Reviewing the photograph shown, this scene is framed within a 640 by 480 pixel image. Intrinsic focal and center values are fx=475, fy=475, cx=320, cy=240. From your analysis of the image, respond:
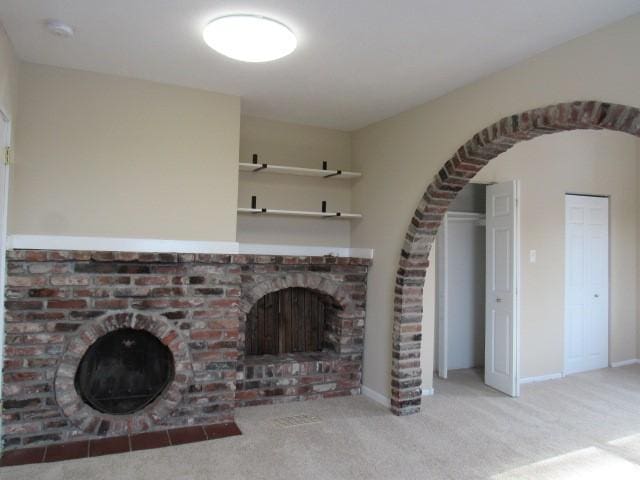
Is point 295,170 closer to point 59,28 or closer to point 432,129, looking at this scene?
point 432,129

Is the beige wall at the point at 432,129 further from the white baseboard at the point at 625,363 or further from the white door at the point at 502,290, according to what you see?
the white baseboard at the point at 625,363

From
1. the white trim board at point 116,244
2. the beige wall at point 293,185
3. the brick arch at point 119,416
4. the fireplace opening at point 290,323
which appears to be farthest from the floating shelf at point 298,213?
the brick arch at point 119,416

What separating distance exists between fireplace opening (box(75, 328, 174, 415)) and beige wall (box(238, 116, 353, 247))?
1234 mm

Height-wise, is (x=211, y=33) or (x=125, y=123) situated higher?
(x=211, y=33)

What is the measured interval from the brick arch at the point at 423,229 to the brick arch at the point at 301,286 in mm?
579

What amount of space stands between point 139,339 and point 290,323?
1424 millimetres

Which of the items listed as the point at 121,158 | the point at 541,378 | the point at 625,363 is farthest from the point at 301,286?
the point at 625,363

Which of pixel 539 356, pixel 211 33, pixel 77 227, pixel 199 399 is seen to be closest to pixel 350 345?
pixel 199 399

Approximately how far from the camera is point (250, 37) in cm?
246

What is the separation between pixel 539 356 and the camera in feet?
16.0

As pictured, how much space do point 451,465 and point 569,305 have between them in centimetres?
309

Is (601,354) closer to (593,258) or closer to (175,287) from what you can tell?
(593,258)

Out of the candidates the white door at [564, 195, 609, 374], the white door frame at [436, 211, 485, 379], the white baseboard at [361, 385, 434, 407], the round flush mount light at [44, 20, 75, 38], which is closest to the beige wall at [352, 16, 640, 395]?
the white baseboard at [361, 385, 434, 407]

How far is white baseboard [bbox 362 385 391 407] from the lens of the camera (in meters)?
3.98
